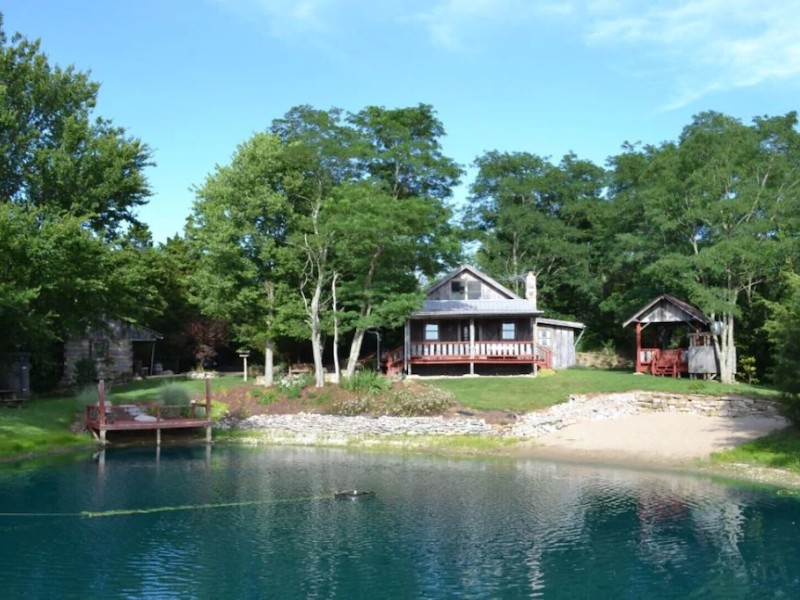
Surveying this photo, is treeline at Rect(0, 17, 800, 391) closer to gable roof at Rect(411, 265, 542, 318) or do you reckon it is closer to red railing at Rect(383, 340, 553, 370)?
gable roof at Rect(411, 265, 542, 318)

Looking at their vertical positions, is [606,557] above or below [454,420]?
below

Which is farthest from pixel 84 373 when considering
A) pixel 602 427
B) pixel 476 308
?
pixel 602 427

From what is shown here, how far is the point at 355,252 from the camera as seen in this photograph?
36625 millimetres

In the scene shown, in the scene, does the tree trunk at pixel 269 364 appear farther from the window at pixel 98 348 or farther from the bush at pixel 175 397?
the window at pixel 98 348

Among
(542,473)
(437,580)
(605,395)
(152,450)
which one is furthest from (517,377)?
(437,580)

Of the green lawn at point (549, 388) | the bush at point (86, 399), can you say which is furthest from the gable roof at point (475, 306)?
the bush at point (86, 399)

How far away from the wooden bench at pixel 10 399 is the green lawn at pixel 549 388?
19.0 metres

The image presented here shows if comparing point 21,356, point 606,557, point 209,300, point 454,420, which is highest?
point 209,300

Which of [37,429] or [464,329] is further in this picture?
[464,329]

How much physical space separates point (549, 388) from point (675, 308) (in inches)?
375

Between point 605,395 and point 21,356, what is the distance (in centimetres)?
2722

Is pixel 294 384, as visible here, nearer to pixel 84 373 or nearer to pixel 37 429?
pixel 37 429

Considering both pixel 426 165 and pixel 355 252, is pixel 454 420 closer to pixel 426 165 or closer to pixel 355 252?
pixel 355 252

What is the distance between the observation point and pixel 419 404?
32031 millimetres
